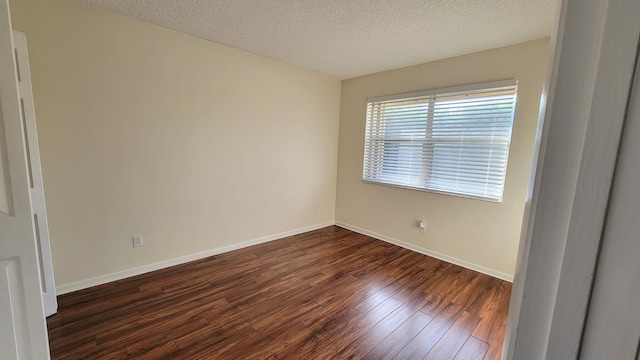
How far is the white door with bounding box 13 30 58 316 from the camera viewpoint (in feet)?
5.90

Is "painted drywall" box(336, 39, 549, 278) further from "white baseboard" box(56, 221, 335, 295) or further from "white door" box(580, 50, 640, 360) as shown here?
"white door" box(580, 50, 640, 360)

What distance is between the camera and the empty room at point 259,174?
1892mm

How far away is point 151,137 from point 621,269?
3.12 metres

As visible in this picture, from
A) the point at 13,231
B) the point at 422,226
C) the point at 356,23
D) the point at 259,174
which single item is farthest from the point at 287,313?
the point at 356,23

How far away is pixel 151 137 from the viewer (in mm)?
2574

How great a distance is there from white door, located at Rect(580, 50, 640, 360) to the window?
2892mm

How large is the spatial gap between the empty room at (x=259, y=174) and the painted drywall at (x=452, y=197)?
2cm

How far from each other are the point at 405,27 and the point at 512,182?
6.30 feet

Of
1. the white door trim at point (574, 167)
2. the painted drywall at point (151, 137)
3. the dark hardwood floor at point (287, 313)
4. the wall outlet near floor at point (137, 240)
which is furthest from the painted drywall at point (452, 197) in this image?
the wall outlet near floor at point (137, 240)

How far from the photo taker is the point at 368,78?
12.7 ft

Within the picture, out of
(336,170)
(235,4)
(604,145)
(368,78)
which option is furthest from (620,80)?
(336,170)

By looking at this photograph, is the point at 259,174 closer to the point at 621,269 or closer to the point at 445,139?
the point at 445,139

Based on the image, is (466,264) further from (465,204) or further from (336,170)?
(336,170)

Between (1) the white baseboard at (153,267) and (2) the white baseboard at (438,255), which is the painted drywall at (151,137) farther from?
(2) the white baseboard at (438,255)
